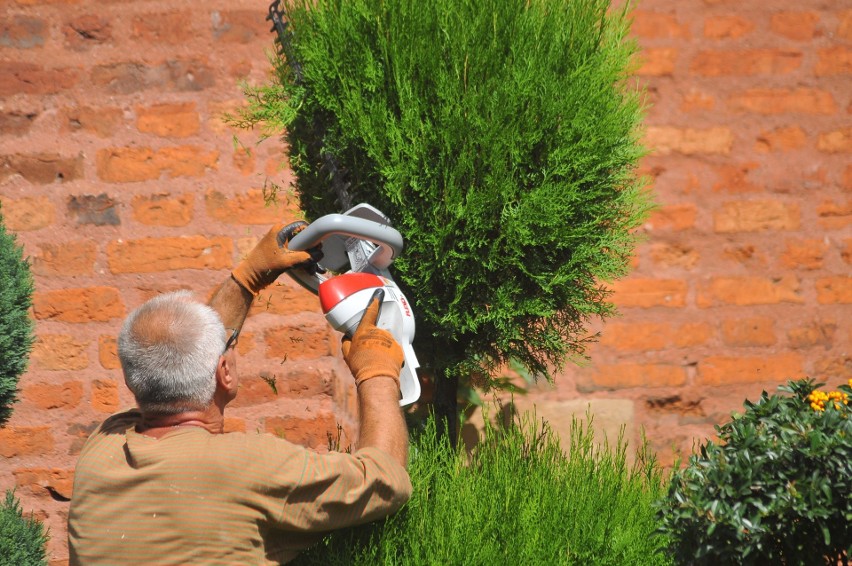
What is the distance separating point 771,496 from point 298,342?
2344mm

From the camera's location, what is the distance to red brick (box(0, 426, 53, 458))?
4.10 meters

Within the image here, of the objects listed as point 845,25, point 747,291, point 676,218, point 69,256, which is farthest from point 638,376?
point 69,256

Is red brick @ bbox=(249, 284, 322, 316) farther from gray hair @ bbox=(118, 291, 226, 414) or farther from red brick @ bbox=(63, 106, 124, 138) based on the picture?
gray hair @ bbox=(118, 291, 226, 414)

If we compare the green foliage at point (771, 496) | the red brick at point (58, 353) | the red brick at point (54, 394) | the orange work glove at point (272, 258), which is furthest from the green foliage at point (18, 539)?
the green foliage at point (771, 496)

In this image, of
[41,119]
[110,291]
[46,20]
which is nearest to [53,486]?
[110,291]

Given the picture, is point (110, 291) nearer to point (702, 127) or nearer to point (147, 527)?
point (147, 527)

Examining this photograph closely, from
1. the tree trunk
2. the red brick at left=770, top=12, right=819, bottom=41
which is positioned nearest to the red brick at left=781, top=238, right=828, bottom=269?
the red brick at left=770, top=12, right=819, bottom=41

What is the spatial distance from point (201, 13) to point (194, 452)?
2.65 meters

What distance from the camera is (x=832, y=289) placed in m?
4.61

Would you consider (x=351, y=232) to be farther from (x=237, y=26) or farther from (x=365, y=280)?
(x=237, y=26)

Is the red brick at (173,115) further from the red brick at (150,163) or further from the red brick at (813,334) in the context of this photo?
the red brick at (813,334)

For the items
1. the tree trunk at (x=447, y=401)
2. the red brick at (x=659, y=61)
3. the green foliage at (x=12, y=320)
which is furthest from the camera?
the red brick at (x=659, y=61)

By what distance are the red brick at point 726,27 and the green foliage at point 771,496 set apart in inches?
102

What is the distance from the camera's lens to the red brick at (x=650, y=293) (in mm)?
4500
